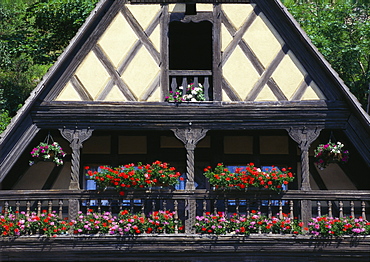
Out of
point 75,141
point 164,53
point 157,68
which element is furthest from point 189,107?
point 75,141

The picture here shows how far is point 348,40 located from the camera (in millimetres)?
23547

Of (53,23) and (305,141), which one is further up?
(53,23)

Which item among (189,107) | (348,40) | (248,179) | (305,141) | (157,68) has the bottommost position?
(248,179)

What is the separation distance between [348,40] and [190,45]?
7.15m

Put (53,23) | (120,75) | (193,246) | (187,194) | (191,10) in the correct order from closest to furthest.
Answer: (193,246)
(187,194)
(120,75)
(191,10)
(53,23)

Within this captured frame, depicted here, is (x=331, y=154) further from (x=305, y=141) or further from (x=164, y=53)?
(x=164, y=53)

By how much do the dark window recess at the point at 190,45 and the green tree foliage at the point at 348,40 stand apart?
4.91 metres

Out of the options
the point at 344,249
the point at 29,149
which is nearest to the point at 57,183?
the point at 29,149

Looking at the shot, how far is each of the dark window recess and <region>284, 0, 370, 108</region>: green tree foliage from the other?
4910 millimetres

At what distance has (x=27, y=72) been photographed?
24.1m

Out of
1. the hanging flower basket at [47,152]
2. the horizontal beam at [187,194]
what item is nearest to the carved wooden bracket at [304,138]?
the horizontal beam at [187,194]

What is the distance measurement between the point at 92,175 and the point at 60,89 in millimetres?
2071

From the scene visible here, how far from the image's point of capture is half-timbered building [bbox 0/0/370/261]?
583 inches

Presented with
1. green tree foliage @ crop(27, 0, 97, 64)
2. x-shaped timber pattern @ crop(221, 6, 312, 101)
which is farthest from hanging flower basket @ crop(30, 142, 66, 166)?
green tree foliage @ crop(27, 0, 97, 64)
